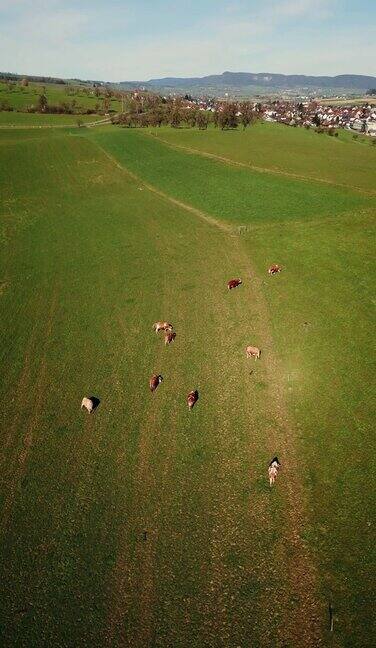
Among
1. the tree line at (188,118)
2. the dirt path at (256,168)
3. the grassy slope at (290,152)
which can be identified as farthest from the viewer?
the tree line at (188,118)

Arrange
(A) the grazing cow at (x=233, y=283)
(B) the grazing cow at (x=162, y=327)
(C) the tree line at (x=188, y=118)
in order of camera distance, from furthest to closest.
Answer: (C) the tree line at (x=188, y=118)
(A) the grazing cow at (x=233, y=283)
(B) the grazing cow at (x=162, y=327)

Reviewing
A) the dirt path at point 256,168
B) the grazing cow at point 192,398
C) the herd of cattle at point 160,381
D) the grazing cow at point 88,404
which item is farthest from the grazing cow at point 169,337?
the dirt path at point 256,168

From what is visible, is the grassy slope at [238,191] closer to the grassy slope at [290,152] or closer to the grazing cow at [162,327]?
the grassy slope at [290,152]

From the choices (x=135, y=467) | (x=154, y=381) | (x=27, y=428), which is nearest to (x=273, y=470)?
(x=135, y=467)

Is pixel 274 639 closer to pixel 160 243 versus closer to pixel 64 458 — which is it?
pixel 64 458

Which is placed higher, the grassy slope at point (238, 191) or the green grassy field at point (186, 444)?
the grassy slope at point (238, 191)

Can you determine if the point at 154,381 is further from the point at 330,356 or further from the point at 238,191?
the point at 238,191

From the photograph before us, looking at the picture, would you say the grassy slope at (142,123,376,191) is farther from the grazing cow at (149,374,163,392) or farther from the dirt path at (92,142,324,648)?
the grazing cow at (149,374,163,392)
